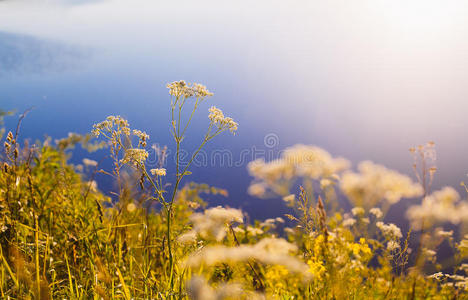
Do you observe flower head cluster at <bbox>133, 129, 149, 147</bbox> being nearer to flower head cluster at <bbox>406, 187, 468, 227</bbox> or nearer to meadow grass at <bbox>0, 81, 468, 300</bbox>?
meadow grass at <bbox>0, 81, 468, 300</bbox>

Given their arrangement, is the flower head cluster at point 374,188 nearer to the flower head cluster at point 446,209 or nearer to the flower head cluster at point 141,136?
the flower head cluster at point 446,209

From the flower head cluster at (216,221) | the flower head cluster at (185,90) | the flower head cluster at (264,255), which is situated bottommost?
the flower head cluster at (264,255)

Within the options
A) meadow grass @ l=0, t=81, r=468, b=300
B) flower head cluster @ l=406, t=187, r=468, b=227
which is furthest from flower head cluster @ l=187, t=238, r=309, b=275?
flower head cluster @ l=406, t=187, r=468, b=227

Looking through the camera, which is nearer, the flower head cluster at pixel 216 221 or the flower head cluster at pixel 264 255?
the flower head cluster at pixel 264 255

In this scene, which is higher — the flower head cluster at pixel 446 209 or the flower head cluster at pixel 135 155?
the flower head cluster at pixel 135 155

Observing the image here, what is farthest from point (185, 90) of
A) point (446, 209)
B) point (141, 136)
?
point (446, 209)

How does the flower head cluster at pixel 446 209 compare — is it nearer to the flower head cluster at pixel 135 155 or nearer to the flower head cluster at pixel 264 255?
the flower head cluster at pixel 264 255

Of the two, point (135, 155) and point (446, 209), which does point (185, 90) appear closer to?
point (135, 155)

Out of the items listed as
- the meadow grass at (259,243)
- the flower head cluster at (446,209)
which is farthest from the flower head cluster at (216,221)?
the flower head cluster at (446,209)

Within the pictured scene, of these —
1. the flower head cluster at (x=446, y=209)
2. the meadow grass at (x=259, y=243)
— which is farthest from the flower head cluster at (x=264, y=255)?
the flower head cluster at (x=446, y=209)

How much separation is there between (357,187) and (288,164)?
366 mm

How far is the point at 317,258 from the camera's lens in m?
1.59

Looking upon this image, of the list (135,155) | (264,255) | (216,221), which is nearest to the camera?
(264,255)

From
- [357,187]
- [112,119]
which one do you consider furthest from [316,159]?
[112,119]
